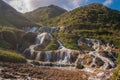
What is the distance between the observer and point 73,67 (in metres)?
111

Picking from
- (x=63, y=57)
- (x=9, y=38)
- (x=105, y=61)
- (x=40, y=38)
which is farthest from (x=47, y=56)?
(x=40, y=38)

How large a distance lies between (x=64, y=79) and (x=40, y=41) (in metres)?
75.4

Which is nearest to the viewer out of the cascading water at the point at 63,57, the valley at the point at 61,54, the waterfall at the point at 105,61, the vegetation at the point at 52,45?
the valley at the point at 61,54

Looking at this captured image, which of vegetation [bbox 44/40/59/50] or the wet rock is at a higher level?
vegetation [bbox 44/40/59/50]

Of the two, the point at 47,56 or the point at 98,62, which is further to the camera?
the point at 47,56

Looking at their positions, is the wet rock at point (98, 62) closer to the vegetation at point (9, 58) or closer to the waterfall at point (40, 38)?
the vegetation at point (9, 58)

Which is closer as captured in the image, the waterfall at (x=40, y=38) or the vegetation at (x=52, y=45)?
the vegetation at (x=52, y=45)

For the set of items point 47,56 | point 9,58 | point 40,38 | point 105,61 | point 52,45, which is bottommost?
point 105,61

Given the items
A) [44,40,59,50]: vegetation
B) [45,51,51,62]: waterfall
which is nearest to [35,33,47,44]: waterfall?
[44,40,59,50]: vegetation

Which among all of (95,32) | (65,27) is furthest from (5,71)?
(65,27)

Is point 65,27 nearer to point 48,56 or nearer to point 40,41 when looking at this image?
point 40,41

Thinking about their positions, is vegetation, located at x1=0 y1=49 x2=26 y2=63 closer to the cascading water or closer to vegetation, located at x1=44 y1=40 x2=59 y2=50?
the cascading water

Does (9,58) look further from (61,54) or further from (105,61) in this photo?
(105,61)

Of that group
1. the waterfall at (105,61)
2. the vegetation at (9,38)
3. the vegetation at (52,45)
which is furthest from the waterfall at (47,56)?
the waterfall at (105,61)
